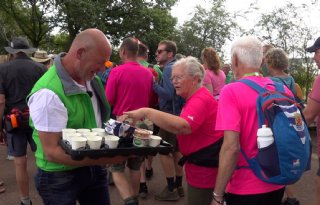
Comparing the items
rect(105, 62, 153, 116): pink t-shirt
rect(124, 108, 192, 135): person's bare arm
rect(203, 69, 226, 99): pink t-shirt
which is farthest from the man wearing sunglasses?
rect(124, 108, 192, 135): person's bare arm

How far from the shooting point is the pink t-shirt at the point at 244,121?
232 cm

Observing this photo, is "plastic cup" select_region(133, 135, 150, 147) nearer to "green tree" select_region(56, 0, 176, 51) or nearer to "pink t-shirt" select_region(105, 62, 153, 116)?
"pink t-shirt" select_region(105, 62, 153, 116)

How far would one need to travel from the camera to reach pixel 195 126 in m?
2.68

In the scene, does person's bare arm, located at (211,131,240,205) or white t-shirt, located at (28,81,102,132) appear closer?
white t-shirt, located at (28,81,102,132)

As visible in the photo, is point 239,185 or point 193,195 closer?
point 239,185

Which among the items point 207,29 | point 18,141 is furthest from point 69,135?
point 207,29

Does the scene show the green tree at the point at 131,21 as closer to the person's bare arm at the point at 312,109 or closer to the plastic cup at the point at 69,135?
the person's bare arm at the point at 312,109

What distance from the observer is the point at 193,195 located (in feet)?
9.61

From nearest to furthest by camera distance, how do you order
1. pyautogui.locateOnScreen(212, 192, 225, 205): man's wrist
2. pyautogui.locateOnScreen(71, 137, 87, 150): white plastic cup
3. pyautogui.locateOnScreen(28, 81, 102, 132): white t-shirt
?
1. pyautogui.locateOnScreen(71, 137, 87, 150): white plastic cup
2. pyautogui.locateOnScreen(28, 81, 102, 132): white t-shirt
3. pyautogui.locateOnScreen(212, 192, 225, 205): man's wrist

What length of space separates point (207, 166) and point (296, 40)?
892 cm

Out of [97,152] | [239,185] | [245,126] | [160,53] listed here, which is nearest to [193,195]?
[239,185]

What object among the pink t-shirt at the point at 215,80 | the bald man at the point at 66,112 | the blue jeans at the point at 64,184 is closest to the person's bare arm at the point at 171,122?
the bald man at the point at 66,112

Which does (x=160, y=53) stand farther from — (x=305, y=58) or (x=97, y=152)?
(x=305, y=58)

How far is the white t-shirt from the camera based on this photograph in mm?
2053
